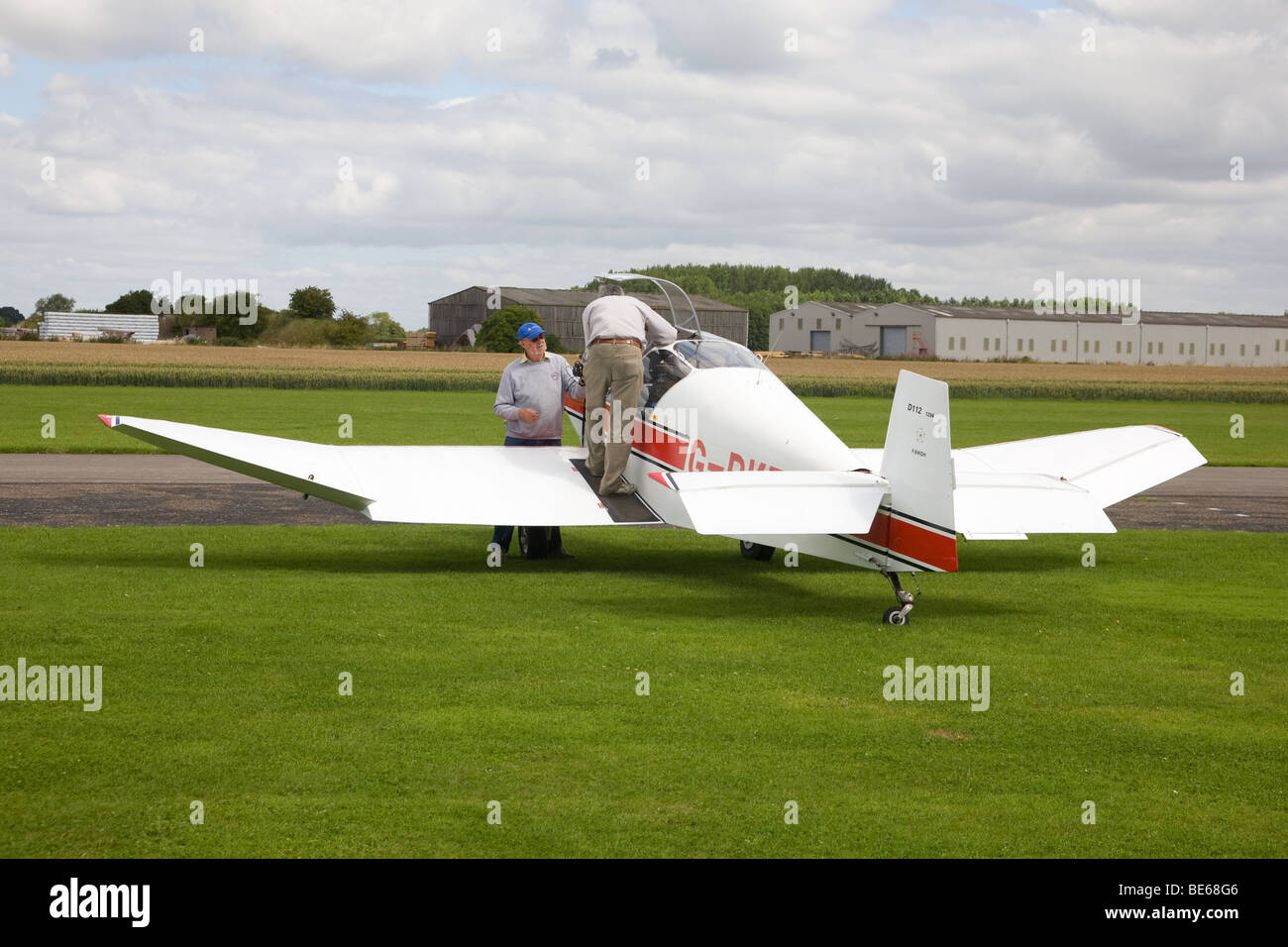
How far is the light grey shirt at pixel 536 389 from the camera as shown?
40.5 feet

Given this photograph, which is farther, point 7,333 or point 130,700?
point 7,333

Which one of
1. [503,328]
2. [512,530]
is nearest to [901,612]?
[512,530]

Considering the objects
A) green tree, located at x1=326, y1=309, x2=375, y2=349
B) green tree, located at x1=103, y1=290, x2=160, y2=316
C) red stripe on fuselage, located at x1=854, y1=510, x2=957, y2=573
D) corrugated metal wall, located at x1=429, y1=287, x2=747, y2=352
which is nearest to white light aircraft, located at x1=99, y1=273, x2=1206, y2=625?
red stripe on fuselage, located at x1=854, y1=510, x2=957, y2=573

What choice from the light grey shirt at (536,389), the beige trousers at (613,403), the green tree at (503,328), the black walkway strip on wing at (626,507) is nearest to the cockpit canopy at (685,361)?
the beige trousers at (613,403)

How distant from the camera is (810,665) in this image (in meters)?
7.98

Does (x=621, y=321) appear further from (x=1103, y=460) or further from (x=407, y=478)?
(x=1103, y=460)

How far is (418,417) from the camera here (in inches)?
1442

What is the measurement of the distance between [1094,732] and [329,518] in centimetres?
1091

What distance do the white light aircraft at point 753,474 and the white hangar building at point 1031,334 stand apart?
8407 cm

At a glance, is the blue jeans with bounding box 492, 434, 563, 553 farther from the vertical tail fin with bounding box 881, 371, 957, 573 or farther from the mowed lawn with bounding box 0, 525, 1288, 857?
the vertical tail fin with bounding box 881, 371, 957, 573

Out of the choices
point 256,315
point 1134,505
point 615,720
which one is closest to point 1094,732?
point 615,720

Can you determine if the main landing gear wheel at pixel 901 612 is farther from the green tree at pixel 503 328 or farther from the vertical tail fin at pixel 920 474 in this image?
the green tree at pixel 503 328
